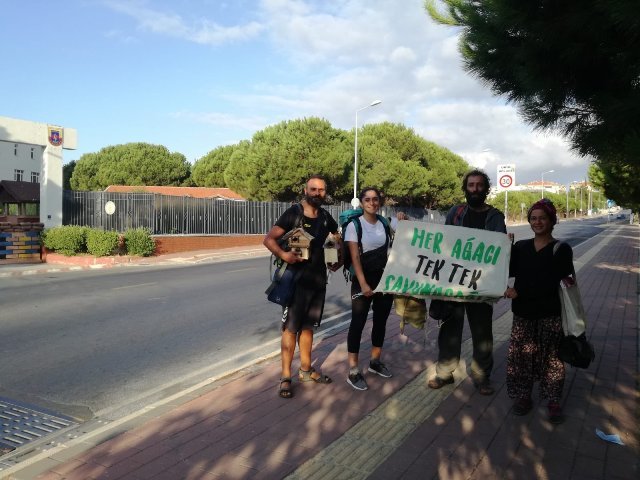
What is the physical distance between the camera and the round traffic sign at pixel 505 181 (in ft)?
62.3

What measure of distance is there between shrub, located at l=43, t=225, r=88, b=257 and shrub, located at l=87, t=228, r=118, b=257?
0.32 m

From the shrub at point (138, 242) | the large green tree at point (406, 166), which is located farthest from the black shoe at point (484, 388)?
the large green tree at point (406, 166)

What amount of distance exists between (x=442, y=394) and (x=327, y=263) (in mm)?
1481

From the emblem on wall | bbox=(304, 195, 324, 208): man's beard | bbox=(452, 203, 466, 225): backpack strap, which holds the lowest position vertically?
bbox=(452, 203, 466, 225): backpack strap

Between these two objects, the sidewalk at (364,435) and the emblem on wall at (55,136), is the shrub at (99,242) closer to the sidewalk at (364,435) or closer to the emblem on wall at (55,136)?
the emblem on wall at (55,136)

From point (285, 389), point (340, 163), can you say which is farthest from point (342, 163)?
point (285, 389)

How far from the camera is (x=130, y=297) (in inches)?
401

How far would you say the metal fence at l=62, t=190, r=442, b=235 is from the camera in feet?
70.9

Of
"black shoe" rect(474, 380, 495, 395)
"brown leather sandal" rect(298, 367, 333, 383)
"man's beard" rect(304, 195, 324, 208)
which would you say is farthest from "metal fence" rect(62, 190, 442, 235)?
"black shoe" rect(474, 380, 495, 395)

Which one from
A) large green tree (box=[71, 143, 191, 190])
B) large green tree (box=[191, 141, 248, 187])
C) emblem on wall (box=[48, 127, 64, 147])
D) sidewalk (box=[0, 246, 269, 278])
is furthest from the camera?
large green tree (box=[71, 143, 191, 190])

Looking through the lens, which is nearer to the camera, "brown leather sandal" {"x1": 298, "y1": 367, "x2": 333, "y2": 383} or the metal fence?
"brown leather sandal" {"x1": 298, "y1": 367, "x2": 333, "y2": 383}

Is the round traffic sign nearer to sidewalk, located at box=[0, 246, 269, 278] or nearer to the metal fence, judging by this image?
sidewalk, located at box=[0, 246, 269, 278]

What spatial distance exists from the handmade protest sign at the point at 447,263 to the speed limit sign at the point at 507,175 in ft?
51.3

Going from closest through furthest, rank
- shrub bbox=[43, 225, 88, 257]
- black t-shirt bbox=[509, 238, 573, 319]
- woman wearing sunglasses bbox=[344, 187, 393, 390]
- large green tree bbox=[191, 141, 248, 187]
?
black t-shirt bbox=[509, 238, 573, 319]
woman wearing sunglasses bbox=[344, 187, 393, 390]
shrub bbox=[43, 225, 88, 257]
large green tree bbox=[191, 141, 248, 187]
